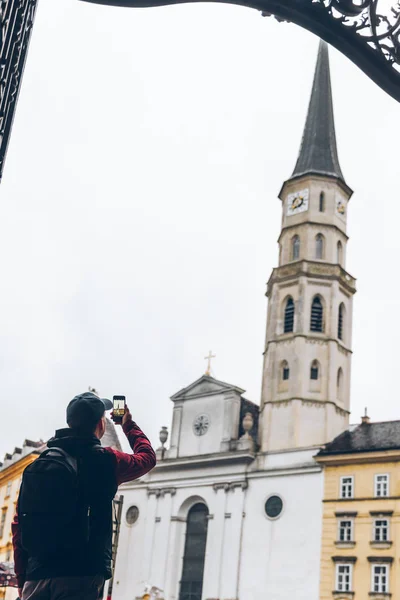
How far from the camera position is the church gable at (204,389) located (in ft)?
163

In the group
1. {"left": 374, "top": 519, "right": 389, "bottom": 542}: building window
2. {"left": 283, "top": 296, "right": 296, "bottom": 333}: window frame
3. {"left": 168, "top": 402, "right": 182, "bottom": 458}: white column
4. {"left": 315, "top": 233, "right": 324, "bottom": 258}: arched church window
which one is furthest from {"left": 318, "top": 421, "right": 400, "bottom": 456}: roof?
{"left": 315, "top": 233, "right": 324, "bottom": 258}: arched church window

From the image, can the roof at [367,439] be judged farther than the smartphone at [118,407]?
Yes

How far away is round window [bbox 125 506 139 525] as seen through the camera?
1967 inches

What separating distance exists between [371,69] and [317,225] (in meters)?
47.9

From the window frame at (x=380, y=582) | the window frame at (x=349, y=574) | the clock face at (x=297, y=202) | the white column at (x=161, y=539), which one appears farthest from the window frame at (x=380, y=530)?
the clock face at (x=297, y=202)

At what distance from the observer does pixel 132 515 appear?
5016 centimetres

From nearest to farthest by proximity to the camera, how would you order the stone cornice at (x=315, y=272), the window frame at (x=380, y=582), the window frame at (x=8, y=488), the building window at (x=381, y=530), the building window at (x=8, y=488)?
the window frame at (x=380, y=582) → the building window at (x=381, y=530) → the stone cornice at (x=315, y=272) → the window frame at (x=8, y=488) → the building window at (x=8, y=488)

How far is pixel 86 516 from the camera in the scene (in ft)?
11.0

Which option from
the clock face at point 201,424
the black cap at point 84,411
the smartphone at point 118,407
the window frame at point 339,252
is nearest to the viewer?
the black cap at point 84,411

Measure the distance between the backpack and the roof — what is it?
130 feet

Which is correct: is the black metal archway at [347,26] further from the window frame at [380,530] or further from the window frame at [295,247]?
the window frame at [295,247]

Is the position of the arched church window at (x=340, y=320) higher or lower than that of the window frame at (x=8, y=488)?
higher

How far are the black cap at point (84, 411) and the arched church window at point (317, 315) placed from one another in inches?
1798

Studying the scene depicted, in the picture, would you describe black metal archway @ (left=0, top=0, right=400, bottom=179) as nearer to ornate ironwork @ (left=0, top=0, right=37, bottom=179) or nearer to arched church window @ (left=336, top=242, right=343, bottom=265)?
ornate ironwork @ (left=0, top=0, right=37, bottom=179)
